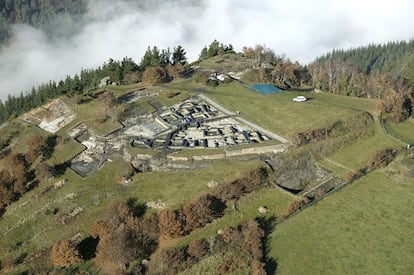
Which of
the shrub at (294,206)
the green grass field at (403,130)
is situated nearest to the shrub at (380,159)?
the green grass field at (403,130)

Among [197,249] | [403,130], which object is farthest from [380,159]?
[197,249]

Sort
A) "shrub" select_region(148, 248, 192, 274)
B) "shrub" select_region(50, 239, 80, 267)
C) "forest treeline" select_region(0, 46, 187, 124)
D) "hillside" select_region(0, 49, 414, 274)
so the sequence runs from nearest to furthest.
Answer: "shrub" select_region(148, 248, 192, 274)
"hillside" select_region(0, 49, 414, 274)
"shrub" select_region(50, 239, 80, 267)
"forest treeline" select_region(0, 46, 187, 124)

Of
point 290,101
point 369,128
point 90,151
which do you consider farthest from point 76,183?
point 369,128

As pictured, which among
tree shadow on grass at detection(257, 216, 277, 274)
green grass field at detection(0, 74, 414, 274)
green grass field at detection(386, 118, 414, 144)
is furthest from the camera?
green grass field at detection(386, 118, 414, 144)

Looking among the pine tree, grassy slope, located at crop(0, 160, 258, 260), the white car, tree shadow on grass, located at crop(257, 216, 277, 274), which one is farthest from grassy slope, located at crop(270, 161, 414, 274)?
the pine tree

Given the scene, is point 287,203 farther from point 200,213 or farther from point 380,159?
point 380,159

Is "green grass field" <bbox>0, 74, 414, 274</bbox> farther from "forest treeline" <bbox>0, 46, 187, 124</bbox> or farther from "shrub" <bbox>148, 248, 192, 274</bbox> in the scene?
"forest treeline" <bbox>0, 46, 187, 124</bbox>
